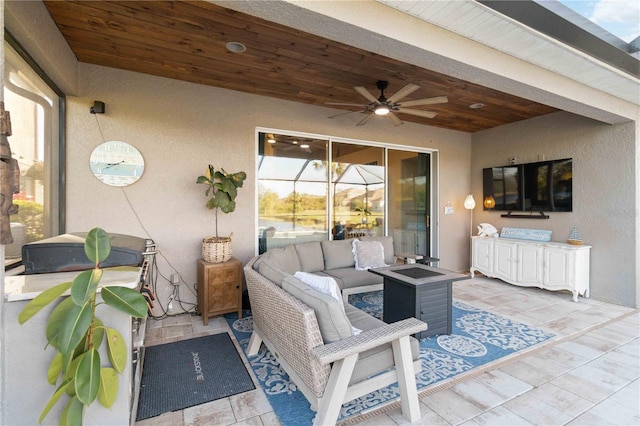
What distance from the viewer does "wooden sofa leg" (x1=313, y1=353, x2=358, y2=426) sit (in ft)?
5.15

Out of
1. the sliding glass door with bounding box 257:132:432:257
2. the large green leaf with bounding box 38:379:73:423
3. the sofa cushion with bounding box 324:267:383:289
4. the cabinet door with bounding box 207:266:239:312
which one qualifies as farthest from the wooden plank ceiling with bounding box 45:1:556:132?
the large green leaf with bounding box 38:379:73:423

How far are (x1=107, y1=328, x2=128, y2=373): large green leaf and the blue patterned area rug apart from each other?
101cm

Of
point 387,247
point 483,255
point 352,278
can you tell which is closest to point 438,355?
point 352,278

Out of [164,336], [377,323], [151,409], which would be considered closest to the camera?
[151,409]

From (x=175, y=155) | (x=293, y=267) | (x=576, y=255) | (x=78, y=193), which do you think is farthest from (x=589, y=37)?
(x=78, y=193)

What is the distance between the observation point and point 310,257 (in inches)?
158

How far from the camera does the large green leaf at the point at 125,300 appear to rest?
1.32 meters

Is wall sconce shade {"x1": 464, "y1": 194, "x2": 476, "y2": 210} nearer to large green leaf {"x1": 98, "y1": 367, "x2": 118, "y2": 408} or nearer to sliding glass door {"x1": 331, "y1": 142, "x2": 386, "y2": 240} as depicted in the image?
sliding glass door {"x1": 331, "y1": 142, "x2": 386, "y2": 240}

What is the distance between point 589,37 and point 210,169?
3.91 metres

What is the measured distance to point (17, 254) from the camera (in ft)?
6.81

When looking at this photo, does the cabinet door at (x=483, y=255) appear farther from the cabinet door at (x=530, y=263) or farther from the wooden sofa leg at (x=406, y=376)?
the wooden sofa leg at (x=406, y=376)

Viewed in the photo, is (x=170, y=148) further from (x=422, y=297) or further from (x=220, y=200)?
(x=422, y=297)

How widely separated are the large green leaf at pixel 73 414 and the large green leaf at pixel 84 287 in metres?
0.49

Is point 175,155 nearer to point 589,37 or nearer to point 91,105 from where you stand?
point 91,105
